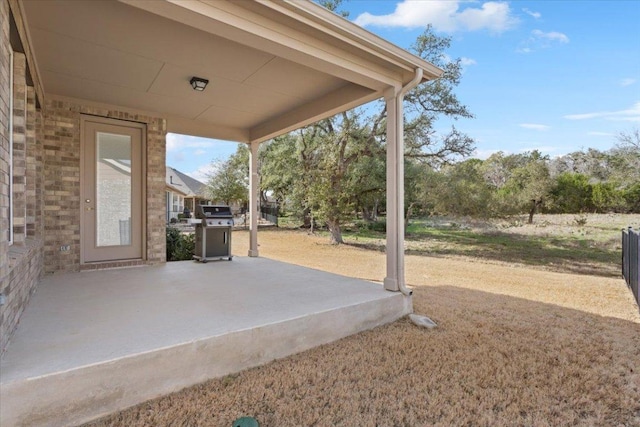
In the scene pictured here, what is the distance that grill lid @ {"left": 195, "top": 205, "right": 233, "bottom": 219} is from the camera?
593 centimetres

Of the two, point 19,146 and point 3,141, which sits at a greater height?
point 19,146

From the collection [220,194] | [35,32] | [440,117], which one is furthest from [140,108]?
[220,194]

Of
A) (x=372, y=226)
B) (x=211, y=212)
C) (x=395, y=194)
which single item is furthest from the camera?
(x=372, y=226)

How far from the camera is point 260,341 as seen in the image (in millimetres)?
2713

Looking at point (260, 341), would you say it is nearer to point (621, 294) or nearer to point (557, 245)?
point (621, 294)

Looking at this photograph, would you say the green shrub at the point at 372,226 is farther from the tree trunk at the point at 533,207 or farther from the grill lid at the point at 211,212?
the grill lid at the point at 211,212

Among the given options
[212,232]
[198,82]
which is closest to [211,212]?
[212,232]

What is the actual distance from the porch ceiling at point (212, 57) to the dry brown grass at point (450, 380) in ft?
9.03

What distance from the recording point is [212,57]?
354cm

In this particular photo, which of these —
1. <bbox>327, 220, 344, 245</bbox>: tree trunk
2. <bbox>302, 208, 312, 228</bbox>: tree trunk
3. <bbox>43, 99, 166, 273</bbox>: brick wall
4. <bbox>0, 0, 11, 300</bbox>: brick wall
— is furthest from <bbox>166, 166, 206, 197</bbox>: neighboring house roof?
<bbox>0, 0, 11, 300</bbox>: brick wall

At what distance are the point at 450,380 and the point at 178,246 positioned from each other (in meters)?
5.95

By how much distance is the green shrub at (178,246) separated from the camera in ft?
22.0

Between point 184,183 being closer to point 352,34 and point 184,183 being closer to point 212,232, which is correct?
point 212,232

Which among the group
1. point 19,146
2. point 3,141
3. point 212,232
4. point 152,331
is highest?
point 19,146
